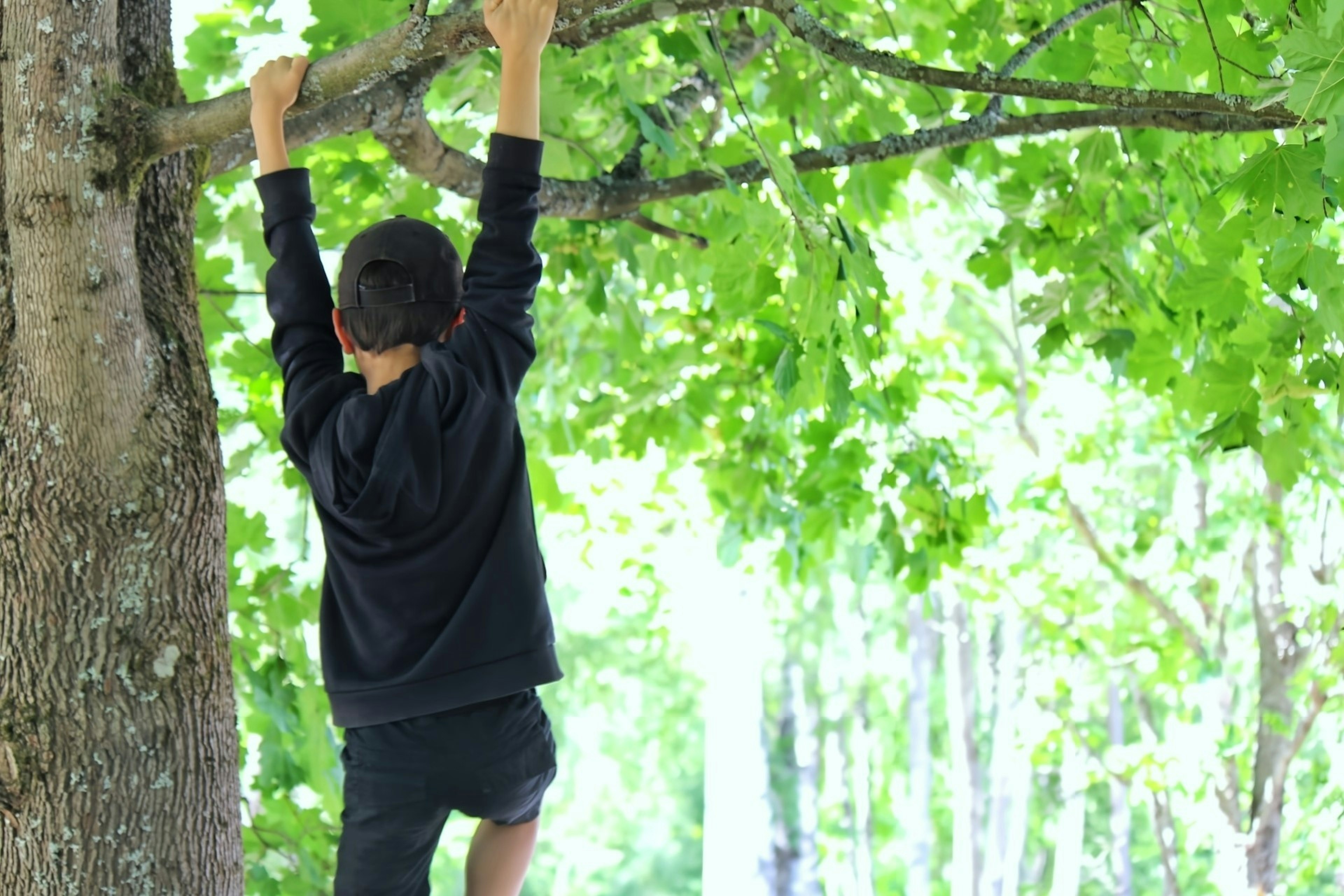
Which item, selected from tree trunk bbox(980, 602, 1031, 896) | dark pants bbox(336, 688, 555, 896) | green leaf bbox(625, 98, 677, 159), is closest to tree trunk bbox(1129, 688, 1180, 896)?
tree trunk bbox(980, 602, 1031, 896)

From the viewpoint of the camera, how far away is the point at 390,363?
1741 mm

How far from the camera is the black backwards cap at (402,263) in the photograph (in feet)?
5.61

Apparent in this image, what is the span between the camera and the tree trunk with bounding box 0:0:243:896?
4.79 feet

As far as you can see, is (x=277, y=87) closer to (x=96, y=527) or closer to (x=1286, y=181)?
(x=96, y=527)

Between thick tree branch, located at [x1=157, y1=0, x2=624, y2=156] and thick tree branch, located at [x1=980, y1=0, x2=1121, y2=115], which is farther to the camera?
thick tree branch, located at [x1=980, y1=0, x2=1121, y2=115]

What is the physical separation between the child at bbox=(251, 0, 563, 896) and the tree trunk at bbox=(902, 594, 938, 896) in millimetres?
11523

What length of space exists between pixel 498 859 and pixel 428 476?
0.65 metres

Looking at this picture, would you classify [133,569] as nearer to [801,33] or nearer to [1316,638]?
[801,33]

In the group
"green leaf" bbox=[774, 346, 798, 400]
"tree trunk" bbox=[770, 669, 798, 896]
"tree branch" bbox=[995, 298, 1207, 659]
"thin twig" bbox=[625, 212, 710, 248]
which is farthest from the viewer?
"tree trunk" bbox=[770, 669, 798, 896]

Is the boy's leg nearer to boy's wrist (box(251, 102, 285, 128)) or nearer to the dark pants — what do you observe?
the dark pants

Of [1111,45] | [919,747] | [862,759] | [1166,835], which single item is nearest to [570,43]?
[1111,45]

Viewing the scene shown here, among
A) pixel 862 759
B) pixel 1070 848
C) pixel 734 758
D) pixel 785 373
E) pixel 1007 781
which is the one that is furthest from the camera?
pixel 862 759

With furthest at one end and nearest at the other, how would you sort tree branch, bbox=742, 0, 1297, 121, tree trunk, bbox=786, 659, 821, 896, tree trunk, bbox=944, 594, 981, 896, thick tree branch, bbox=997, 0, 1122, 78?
tree trunk, bbox=786, 659, 821, 896 < tree trunk, bbox=944, 594, 981, 896 < thick tree branch, bbox=997, 0, 1122, 78 < tree branch, bbox=742, 0, 1297, 121

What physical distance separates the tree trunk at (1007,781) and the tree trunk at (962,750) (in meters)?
0.27
